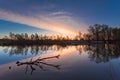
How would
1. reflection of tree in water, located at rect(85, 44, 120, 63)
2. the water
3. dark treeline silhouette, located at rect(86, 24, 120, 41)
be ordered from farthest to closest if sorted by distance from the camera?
dark treeline silhouette, located at rect(86, 24, 120, 41), reflection of tree in water, located at rect(85, 44, 120, 63), the water

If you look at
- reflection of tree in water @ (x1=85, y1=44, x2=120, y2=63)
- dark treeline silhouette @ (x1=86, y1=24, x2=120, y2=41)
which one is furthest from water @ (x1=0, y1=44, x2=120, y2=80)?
dark treeline silhouette @ (x1=86, y1=24, x2=120, y2=41)

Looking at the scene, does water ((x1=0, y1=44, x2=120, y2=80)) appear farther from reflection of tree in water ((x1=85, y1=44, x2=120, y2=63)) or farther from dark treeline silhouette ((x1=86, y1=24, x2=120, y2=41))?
dark treeline silhouette ((x1=86, y1=24, x2=120, y2=41))

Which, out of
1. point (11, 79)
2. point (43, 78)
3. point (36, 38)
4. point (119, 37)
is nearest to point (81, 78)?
point (43, 78)

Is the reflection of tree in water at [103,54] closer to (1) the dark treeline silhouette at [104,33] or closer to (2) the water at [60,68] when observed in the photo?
(2) the water at [60,68]

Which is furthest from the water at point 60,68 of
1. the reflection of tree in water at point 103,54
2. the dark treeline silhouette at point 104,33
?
the dark treeline silhouette at point 104,33

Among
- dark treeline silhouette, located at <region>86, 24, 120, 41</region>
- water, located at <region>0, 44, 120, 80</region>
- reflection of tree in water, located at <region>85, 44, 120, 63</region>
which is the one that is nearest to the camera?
water, located at <region>0, 44, 120, 80</region>

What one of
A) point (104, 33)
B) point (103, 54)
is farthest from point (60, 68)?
point (104, 33)

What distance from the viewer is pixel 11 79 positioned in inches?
462

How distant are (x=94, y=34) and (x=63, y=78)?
124 metres

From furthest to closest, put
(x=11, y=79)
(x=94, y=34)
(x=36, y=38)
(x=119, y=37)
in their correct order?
(x=36, y=38) → (x=94, y=34) → (x=119, y=37) → (x=11, y=79)

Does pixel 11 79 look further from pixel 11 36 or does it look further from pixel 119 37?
pixel 11 36

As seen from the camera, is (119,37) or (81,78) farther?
(119,37)

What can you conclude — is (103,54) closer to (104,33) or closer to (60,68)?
(60,68)

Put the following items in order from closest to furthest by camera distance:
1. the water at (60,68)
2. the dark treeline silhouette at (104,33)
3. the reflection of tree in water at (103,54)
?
the water at (60,68) → the reflection of tree in water at (103,54) → the dark treeline silhouette at (104,33)
